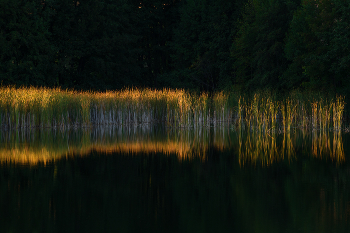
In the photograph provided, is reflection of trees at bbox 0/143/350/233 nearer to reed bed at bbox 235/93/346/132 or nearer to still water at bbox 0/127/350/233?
still water at bbox 0/127/350/233

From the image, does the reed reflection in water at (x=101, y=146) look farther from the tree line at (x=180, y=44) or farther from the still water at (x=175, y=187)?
the tree line at (x=180, y=44)

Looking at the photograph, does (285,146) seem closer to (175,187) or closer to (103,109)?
(175,187)

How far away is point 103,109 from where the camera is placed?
22219mm

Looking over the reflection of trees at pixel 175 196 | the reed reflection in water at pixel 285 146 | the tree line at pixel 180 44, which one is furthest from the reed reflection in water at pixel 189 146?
the tree line at pixel 180 44

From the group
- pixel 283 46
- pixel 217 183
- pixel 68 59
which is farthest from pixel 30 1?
pixel 217 183

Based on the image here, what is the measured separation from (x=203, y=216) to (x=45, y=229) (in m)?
1.70

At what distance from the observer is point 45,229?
495 centimetres

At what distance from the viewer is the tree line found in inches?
1127

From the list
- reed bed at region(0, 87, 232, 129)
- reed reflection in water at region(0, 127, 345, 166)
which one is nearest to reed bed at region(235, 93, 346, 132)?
reed bed at region(0, 87, 232, 129)

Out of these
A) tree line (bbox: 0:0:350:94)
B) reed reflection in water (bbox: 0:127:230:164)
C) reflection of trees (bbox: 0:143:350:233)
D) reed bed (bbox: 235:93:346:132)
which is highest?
tree line (bbox: 0:0:350:94)

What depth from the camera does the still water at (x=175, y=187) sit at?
5.19 m

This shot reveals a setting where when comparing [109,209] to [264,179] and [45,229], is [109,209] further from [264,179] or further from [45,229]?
[264,179]

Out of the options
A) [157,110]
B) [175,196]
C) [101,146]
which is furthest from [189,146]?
[157,110]

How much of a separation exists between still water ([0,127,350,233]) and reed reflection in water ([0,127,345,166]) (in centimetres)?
3
